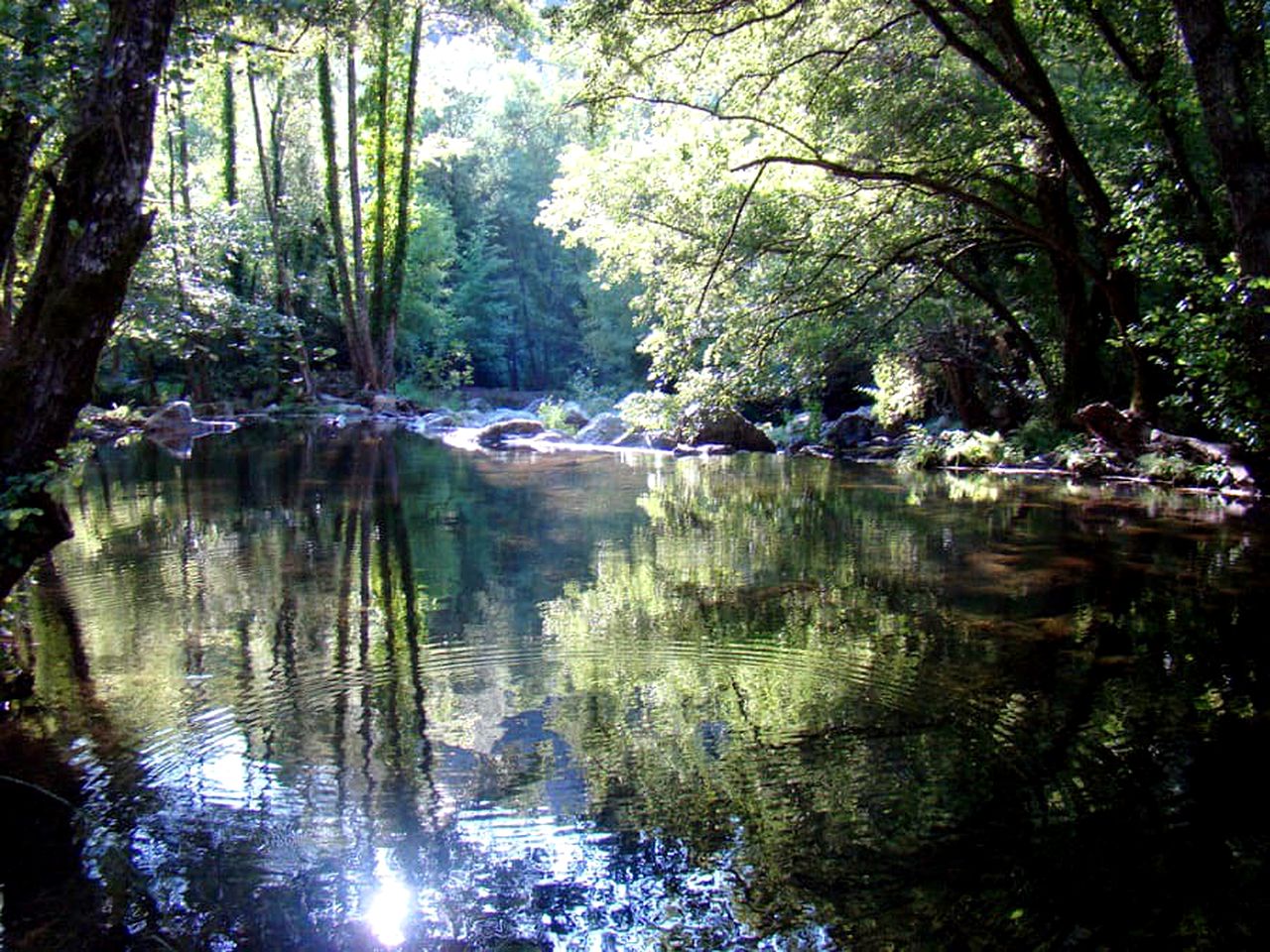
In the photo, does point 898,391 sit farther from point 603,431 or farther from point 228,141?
point 228,141

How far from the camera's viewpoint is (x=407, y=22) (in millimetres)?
27172

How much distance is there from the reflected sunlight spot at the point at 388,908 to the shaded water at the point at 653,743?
0.04ft

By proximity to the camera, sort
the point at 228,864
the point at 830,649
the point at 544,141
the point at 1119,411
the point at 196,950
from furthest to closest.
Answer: the point at 544,141
the point at 1119,411
the point at 830,649
the point at 228,864
the point at 196,950

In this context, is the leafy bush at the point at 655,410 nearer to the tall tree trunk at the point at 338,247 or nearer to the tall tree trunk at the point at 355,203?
the tall tree trunk at the point at 355,203

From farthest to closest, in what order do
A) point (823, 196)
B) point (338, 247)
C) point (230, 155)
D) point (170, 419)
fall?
point (230, 155), point (338, 247), point (170, 419), point (823, 196)

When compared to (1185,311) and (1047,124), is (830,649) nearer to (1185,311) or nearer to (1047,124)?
(1185,311)

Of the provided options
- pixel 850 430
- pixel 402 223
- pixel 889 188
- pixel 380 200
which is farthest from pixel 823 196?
pixel 380 200

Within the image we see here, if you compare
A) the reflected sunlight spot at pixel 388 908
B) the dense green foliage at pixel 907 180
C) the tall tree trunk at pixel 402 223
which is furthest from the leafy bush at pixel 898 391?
the tall tree trunk at pixel 402 223

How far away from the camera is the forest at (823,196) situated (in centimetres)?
406

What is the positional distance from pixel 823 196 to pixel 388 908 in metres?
12.0

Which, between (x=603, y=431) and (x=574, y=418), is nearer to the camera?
(x=603, y=431)

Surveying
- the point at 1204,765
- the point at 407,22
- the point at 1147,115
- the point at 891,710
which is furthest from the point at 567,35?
the point at 407,22

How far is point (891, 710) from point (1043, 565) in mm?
4114

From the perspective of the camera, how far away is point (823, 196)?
44.4 feet
